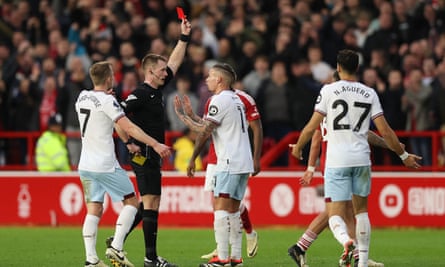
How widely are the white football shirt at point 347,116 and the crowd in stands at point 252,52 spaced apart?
912cm

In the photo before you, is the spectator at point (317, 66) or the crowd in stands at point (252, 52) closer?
the crowd in stands at point (252, 52)

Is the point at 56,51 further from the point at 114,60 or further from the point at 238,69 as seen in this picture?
the point at 238,69

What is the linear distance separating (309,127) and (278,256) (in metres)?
3.67

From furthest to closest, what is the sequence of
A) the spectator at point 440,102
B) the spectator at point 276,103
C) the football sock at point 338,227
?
the spectator at point 276,103 → the spectator at point 440,102 → the football sock at point 338,227

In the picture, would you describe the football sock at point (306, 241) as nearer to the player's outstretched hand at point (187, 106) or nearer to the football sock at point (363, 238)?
the football sock at point (363, 238)

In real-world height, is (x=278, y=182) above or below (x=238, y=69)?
below

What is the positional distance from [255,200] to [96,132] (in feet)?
29.3

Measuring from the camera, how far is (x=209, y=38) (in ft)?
85.3

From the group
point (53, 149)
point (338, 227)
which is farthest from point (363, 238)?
point (53, 149)

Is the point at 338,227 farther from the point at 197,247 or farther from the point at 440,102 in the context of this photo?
the point at 440,102

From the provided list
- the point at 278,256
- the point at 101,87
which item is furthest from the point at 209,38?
the point at 101,87

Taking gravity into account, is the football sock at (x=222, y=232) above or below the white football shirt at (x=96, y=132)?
below

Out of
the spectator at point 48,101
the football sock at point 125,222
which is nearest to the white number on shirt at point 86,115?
the football sock at point 125,222

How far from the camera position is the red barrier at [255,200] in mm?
22016
